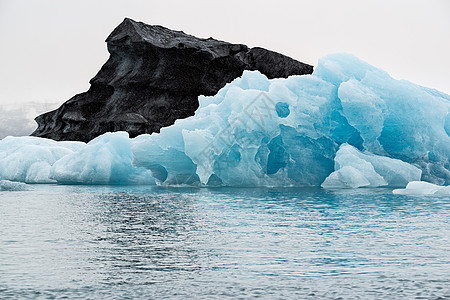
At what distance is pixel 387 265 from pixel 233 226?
2.63 metres

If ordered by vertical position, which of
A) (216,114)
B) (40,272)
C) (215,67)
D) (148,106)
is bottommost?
(40,272)

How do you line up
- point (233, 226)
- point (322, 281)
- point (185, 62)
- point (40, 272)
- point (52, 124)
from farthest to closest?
1. point (52, 124)
2. point (185, 62)
3. point (233, 226)
4. point (40, 272)
5. point (322, 281)

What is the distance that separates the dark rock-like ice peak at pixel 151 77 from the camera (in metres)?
32.2

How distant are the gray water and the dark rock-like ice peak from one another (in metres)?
22.9

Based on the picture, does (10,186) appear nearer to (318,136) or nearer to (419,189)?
(318,136)

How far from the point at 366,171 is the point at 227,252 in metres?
8.76

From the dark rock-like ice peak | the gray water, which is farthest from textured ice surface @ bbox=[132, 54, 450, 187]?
the dark rock-like ice peak

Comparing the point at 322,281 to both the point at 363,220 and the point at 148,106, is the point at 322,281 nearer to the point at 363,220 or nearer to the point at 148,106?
the point at 363,220

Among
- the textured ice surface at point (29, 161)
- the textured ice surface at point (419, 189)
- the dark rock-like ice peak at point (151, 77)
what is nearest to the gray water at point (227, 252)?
the textured ice surface at point (419, 189)

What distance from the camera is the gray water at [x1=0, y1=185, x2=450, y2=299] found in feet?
13.4

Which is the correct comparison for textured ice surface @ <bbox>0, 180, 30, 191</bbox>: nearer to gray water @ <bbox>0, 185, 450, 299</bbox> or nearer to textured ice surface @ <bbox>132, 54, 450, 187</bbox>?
textured ice surface @ <bbox>132, 54, 450, 187</bbox>

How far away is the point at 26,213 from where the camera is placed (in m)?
8.99

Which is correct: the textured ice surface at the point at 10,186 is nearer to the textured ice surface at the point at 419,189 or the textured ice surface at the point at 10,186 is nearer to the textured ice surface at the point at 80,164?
the textured ice surface at the point at 80,164

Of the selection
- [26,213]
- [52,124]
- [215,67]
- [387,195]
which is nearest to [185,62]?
[215,67]
